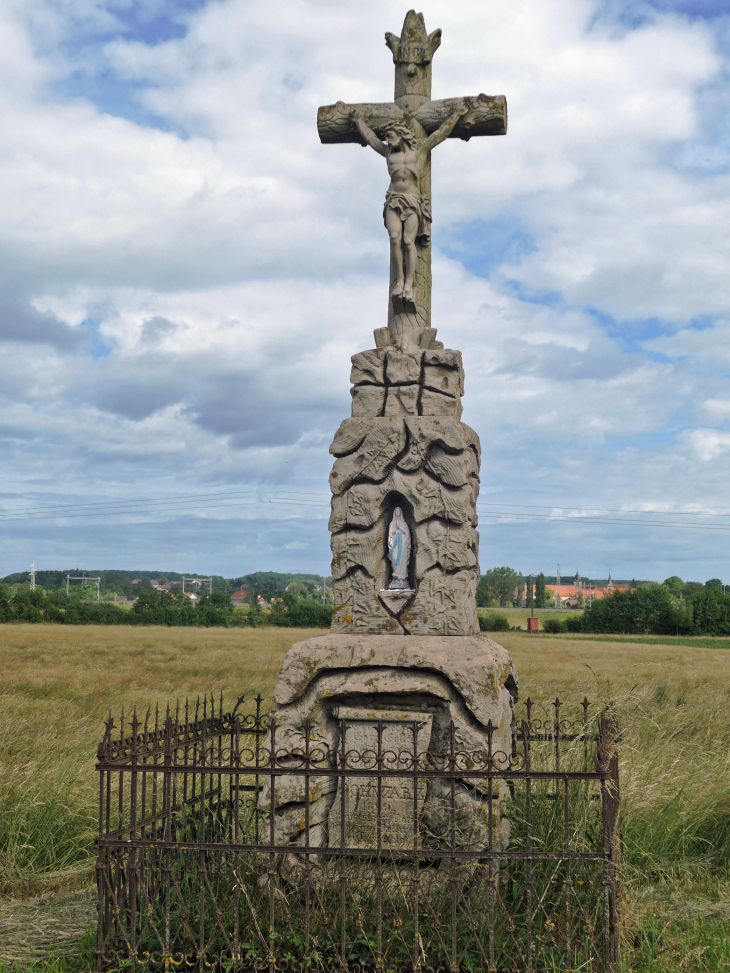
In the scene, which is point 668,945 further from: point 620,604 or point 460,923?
point 620,604

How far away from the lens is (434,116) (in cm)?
669

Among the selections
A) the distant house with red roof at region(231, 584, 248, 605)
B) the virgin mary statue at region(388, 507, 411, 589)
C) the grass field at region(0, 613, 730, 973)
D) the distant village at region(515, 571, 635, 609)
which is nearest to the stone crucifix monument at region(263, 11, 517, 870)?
the virgin mary statue at region(388, 507, 411, 589)

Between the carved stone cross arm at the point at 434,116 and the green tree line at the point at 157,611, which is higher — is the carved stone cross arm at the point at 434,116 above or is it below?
above

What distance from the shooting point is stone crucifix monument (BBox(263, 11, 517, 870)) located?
17.6ft

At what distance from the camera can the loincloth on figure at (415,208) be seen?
641 centimetres

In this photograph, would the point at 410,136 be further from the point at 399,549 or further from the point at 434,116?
the point at 399,549

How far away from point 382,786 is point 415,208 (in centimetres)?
414

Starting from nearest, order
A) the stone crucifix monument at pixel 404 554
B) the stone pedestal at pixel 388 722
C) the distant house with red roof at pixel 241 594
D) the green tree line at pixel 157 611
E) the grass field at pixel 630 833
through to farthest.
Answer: the grass field at pixel 630 833
the stone pedestal at pixel 388 722
the stone crucifix monument at pixel 404 554
the green tree line at pixel 157 611
the distant house with red roof at pixel 241 594

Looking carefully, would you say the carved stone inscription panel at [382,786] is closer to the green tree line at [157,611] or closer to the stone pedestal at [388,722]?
the stone pedestal at [388,722]

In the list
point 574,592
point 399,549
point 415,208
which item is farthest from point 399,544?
point 574,592

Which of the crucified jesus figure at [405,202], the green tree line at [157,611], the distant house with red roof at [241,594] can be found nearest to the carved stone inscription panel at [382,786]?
the crucified jesus figure at [405,202]

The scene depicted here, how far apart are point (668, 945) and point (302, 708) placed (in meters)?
2.56

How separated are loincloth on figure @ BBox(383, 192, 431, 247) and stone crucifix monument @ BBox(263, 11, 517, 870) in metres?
0.01

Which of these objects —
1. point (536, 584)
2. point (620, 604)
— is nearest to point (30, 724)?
point (620, 604)
